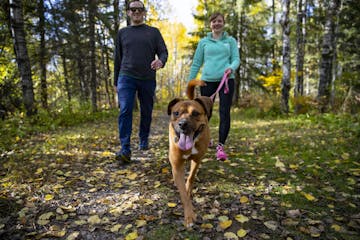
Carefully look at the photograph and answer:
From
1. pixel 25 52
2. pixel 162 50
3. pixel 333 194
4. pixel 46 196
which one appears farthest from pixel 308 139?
pixel 25 52

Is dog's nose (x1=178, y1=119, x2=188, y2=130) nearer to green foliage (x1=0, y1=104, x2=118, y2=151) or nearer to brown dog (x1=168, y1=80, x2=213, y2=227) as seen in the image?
brown dog (x1=168, y1=80, x2=213, y2=227)

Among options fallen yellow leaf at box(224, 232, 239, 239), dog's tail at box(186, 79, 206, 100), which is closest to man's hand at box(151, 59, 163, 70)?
dog's tail at box(186, 79, 206, 100)

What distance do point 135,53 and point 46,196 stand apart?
9.05 feet

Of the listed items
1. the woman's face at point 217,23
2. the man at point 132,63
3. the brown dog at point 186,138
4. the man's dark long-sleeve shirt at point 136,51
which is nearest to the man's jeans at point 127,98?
the man at point 132,63

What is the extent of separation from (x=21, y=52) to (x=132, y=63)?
4989 mm

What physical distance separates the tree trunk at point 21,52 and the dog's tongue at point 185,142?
264 inches

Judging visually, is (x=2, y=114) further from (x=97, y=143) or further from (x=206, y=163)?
(x=206, y=163)

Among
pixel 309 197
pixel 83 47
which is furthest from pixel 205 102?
pixel 83 47

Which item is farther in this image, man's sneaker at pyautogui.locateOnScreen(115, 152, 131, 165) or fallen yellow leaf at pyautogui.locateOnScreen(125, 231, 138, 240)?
man's sneaker at pyautogui.locateOnScreen(115, 152, 131, 165)

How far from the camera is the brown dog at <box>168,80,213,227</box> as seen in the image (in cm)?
283

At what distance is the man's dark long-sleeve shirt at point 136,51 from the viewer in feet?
15.4

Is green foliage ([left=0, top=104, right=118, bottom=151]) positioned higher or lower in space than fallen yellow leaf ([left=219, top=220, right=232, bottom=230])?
higher

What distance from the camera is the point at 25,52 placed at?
25.5ft

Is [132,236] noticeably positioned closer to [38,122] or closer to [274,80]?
[38,122]
